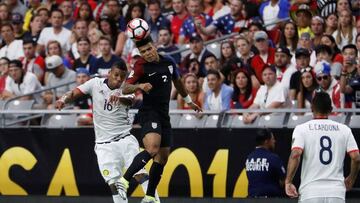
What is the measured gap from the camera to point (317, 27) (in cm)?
1953

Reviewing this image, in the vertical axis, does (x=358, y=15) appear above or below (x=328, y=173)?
above

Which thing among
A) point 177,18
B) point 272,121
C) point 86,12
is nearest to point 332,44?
point 272,121

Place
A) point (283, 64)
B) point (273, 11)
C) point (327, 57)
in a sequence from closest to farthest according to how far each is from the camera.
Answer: point (327, 57)
point (283, 64)
point (273, 11)

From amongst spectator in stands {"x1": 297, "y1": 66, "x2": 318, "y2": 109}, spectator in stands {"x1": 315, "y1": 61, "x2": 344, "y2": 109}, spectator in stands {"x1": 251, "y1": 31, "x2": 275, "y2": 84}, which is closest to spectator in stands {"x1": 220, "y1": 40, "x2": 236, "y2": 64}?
spectator in stands {"x1": 251, "y1": 31, "x2": 275, "y2": 84}

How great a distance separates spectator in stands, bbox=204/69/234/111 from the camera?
19.0 meters

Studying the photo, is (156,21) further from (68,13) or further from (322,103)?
(322,103)

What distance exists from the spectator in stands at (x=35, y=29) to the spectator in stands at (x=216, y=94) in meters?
5.66

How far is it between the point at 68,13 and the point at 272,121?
7474 millimetres

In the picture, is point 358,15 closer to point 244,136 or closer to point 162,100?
point 244,136

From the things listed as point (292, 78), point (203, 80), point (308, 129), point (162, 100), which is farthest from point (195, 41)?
point (308, 129)

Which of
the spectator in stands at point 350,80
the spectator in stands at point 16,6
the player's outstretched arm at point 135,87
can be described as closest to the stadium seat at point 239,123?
the spectator in stands at point 350,80

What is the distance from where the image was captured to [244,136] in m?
18.2

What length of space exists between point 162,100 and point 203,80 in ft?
16.2

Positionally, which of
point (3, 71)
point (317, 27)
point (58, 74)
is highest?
point (317, 27)
